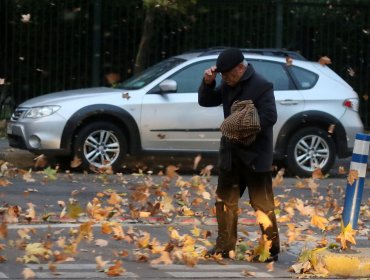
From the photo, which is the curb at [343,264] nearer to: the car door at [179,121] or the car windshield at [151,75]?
the car door at [179,121]

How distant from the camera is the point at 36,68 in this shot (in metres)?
18.9

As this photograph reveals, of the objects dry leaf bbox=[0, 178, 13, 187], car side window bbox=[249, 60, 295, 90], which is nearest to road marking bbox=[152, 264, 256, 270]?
dry leaf bbox=[0, 178, 13, 187]

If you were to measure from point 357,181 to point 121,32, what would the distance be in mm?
10479

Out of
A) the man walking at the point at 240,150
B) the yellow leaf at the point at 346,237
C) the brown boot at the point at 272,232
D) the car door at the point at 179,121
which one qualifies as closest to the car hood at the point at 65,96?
the car door at the point at 179,121

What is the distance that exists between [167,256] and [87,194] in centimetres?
384

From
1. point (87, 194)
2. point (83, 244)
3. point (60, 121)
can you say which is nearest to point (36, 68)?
point (60, 121)

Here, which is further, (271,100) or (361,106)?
(361,106)

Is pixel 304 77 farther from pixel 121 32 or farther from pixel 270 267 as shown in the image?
pixel 270 267

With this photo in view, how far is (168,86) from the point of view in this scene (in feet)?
45.7

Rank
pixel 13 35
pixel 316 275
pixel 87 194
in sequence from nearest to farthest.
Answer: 1. pixel 316 275
2. pixel 87 194
3. pixel 13 35

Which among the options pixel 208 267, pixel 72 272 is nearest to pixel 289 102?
pixel 208 267

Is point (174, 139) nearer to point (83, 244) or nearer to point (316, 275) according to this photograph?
point (83, 244)

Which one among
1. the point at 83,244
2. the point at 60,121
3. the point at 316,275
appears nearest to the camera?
the point at 316,275

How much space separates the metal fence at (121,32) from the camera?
18719 mm
